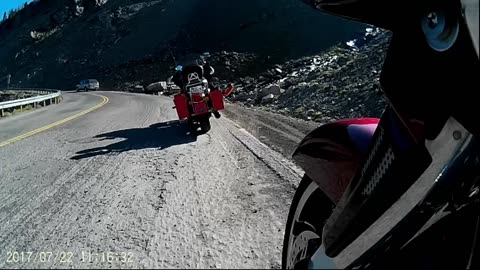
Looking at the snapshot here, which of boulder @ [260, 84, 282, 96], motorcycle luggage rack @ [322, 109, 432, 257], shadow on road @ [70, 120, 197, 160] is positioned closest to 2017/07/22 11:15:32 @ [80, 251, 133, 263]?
motorcycle luggage rack @ [322, 109, 432, 257]

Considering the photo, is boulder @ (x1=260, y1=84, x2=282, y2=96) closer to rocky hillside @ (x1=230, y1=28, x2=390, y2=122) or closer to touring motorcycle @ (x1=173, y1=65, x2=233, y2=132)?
rocky hillside @ (x1=230, y1=28, x2=390, y2=122)

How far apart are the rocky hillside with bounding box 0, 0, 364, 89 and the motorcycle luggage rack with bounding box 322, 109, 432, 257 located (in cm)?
3533

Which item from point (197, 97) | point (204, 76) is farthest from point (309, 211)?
point (204, 76)

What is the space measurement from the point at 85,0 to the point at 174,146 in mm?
93830

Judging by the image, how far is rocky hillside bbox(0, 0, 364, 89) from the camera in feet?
145

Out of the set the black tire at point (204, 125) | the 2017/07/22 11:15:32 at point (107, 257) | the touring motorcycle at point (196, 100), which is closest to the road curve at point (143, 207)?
the 2017/07/22 11:15:32 at point (107, 257)

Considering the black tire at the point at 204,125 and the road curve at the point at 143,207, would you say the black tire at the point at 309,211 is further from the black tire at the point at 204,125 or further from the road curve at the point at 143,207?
the black tire at the point at 204,125

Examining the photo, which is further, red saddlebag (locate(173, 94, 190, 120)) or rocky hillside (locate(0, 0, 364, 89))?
rocky hillside (locate(0, 0, 364, 89))

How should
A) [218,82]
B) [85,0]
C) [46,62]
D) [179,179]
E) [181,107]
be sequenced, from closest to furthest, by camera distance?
[179,179] < [181,107] < [218,82] < [46,62] < [85,0]

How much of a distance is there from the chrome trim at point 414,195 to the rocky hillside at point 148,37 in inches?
1394

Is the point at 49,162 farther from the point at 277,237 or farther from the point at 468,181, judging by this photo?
the point at 468,181

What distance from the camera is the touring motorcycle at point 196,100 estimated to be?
8.75m

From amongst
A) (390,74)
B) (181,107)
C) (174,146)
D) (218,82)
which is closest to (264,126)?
(181,107)

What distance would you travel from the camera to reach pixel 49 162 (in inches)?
234
